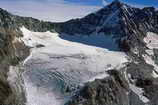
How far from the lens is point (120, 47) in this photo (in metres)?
81.2

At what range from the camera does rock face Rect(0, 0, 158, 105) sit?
2167 inches

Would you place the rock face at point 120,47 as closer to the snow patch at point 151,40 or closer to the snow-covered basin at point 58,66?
the snow patch at point 151,40

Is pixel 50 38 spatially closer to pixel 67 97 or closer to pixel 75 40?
pixel 75 40

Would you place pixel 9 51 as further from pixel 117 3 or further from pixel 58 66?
pixel 117 3

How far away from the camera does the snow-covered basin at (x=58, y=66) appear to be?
5634 centimetres

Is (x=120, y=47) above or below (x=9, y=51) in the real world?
above

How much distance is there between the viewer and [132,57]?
7544cm

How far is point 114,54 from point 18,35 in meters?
24.7

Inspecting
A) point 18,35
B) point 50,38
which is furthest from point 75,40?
point 18,35

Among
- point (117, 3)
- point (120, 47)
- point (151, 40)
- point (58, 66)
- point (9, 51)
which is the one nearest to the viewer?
point (9, 51)

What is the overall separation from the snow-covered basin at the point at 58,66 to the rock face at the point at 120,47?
1901 mm

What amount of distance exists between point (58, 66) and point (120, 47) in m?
24.4

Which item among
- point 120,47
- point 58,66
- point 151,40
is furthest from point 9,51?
point 151,40

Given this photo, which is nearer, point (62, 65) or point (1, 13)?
point (62, 65)
